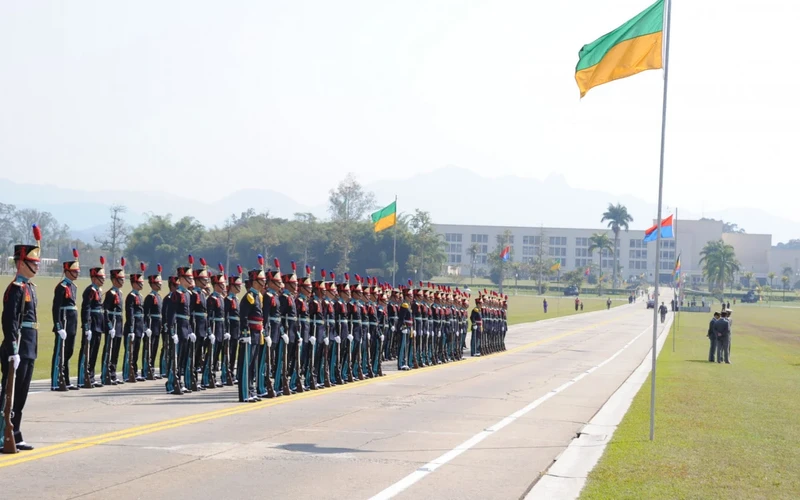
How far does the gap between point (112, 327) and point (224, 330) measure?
77.5 inches

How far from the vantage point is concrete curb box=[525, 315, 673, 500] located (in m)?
8.95

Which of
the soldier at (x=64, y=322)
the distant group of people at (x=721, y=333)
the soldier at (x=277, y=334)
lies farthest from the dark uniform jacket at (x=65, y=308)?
the distant group of people at (x=721, y=333)

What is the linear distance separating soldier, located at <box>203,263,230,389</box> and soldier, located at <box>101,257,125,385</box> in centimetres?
153

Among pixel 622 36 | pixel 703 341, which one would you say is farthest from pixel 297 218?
pixel 622 36

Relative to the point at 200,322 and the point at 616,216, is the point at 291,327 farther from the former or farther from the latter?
the point at 616,216

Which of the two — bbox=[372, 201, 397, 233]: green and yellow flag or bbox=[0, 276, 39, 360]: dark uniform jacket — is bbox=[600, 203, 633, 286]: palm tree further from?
bbox=[0, 276, 39, 360]: dark uniform jacket

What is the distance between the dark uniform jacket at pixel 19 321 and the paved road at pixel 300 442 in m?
1.04

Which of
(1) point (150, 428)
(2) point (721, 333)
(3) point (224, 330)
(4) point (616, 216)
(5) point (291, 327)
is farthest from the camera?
(4) point (616, 216)

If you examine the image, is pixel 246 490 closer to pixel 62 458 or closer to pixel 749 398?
pixel 62 458

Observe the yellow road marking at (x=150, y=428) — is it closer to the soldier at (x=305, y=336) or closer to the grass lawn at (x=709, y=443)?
the soldier at (x=305, y=336)

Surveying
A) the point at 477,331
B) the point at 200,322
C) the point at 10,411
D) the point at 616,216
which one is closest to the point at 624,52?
the point at 200,322

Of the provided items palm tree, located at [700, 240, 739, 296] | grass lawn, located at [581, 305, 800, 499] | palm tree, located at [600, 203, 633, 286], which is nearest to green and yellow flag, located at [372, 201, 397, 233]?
grass lawn, located at [581, 305, 800, 499]

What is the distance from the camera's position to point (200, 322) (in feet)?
53.7

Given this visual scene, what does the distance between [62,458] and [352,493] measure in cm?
300
